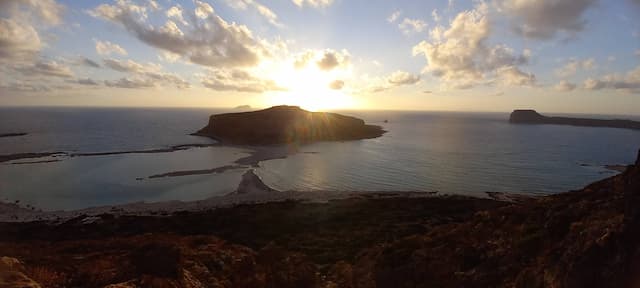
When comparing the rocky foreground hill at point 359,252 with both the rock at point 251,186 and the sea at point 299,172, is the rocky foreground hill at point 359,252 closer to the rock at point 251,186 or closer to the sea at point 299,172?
the rock at point 251,186

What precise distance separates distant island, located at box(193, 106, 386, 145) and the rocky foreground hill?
68446 mm

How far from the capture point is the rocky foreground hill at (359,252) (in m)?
10.2

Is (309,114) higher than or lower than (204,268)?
higher

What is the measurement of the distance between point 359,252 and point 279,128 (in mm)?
87898

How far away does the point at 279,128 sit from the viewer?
356 feet

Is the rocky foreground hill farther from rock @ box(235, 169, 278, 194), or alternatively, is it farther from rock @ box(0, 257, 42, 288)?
rock @ box(235, 169, 278, 194)


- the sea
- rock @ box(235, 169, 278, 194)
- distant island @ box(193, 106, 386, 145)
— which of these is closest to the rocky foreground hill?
rock @ box(235, 169, 278, 194)

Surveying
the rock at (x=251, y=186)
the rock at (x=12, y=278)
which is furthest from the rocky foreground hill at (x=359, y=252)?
the rock at (x=251, y=186)

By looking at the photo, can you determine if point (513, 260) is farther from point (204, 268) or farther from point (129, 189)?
point (129, 189)

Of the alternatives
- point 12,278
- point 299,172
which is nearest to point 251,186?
point 299,172

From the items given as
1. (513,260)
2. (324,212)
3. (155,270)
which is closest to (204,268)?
(155,270)

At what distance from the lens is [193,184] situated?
4994 centimetres

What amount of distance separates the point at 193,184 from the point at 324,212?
24.4 metres

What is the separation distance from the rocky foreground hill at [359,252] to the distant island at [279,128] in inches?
2695
